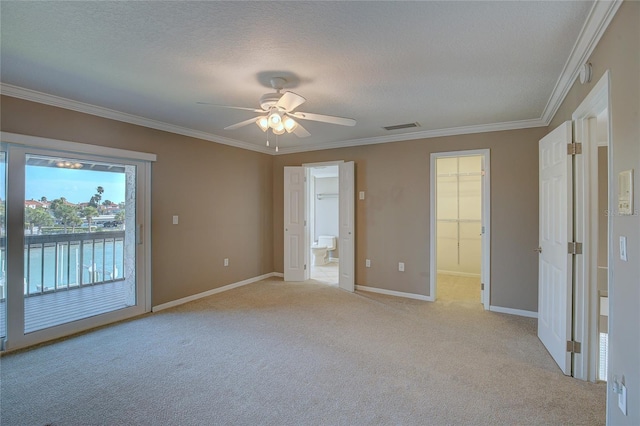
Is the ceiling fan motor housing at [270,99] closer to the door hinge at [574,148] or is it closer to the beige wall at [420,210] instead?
the door hinge at [574,148]

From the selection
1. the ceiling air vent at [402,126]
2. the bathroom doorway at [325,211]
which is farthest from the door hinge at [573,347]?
the bathroom doorway at [325,211]

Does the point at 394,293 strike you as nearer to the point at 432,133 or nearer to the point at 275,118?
the point at 432,133

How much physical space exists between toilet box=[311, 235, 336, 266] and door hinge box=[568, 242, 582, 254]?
5.06 m

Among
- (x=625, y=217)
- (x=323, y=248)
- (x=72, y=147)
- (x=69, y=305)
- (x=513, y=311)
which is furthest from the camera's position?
(x=323, y=248)

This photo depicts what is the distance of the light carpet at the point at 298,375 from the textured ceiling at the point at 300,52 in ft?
8.03

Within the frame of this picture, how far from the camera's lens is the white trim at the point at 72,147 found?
284 cm

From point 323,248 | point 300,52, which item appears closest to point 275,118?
point 300,52

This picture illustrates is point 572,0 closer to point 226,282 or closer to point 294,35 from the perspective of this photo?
point 294,35

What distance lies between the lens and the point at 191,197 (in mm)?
4457

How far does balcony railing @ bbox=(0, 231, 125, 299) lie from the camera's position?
308 cm

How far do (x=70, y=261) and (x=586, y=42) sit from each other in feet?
16.2

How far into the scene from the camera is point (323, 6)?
5.51 feet

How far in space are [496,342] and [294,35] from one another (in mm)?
3315

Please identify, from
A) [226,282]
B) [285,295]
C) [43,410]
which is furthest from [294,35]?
[226,282]
